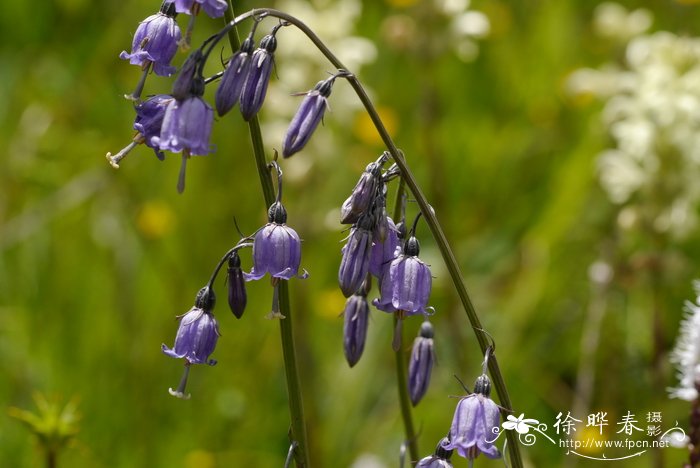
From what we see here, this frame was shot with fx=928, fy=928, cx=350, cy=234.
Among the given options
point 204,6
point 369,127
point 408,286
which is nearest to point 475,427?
point 408,286

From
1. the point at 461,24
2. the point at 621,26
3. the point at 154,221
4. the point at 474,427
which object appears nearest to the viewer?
the point at 474,427

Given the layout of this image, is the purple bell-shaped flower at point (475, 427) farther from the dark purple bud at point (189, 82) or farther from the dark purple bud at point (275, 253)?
the dark purple bud at point (189, 82)

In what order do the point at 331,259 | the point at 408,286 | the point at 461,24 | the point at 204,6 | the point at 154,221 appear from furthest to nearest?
the point at 331,259 < the point at 154,221 < the point at 461,24 < the point at 408,286 < the point at 204,6

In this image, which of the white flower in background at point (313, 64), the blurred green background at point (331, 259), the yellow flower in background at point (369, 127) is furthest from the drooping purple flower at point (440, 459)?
the yellow flower in background at point (369, 127)

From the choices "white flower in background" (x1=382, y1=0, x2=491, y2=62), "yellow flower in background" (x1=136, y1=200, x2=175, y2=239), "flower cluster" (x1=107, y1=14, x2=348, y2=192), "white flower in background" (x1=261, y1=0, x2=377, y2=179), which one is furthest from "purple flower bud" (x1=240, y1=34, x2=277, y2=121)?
"yellow flower in background" (x1=136, y1=200, x2=175, y2=239)

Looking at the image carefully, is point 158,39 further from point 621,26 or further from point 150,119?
point 621,26

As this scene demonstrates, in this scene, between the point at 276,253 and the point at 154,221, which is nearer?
the point at 276,253

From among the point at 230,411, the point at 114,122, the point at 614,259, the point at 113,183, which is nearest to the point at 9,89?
the point at 114,122

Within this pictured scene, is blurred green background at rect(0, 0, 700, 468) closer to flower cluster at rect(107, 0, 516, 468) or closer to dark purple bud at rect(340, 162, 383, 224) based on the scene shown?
flower cluster at rect(107, 0, 516, 468)
